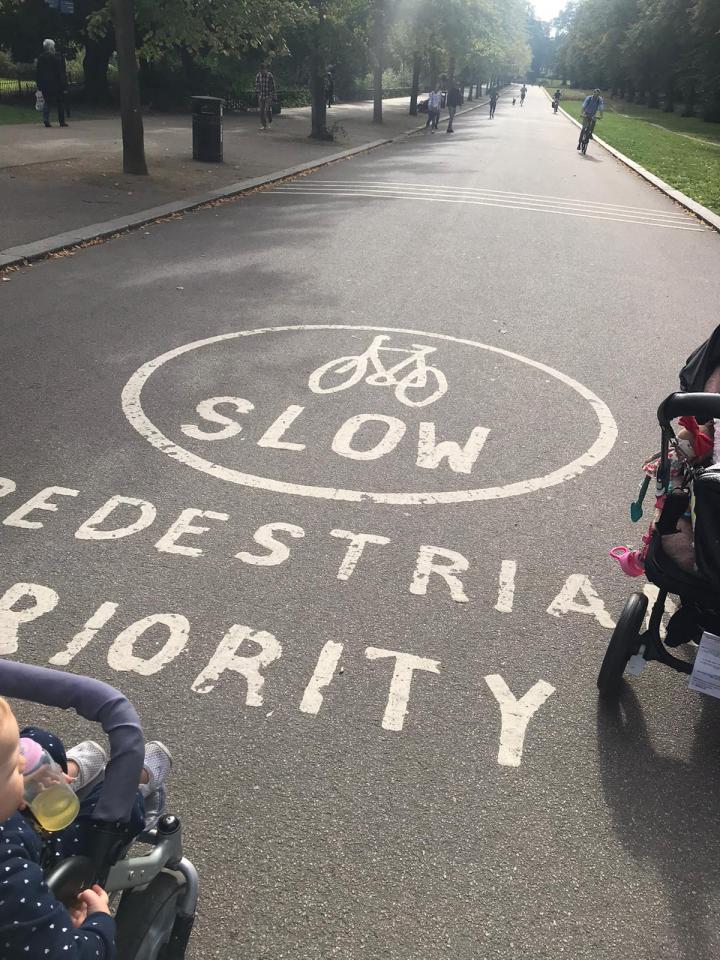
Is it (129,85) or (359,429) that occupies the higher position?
(129,85)

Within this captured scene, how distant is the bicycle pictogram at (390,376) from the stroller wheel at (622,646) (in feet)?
10.8

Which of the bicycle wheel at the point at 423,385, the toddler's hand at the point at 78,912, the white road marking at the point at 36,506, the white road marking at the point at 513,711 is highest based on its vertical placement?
the toddler's hand at the point at 78,912

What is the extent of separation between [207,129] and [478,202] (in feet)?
22.0

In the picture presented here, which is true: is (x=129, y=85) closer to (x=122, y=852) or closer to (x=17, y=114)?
(x=17, y=114)

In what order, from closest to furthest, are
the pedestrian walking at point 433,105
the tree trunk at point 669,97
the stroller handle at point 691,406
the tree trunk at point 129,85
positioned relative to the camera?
the stroller handle at point 691,406 → the tree trunk at point 129,85 → the pedestrian walking at point 433,105 → the tree trunk at point 669,97

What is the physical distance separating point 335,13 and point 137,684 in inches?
1004

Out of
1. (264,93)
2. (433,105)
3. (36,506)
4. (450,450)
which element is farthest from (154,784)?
(433,105)

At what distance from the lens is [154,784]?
216 centimetres

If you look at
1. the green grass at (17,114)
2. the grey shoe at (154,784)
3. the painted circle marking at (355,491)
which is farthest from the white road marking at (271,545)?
the green grass at (17,114)

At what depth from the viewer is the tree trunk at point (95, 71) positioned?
36250mm

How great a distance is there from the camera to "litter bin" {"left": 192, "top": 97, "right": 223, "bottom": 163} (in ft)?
61.6

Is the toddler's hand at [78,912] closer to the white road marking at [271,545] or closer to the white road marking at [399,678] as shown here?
the white road marking at [399,678]

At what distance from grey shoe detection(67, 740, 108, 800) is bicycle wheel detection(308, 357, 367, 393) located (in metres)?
4.55

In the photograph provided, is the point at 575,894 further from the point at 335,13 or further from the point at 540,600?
the point at 335,13
